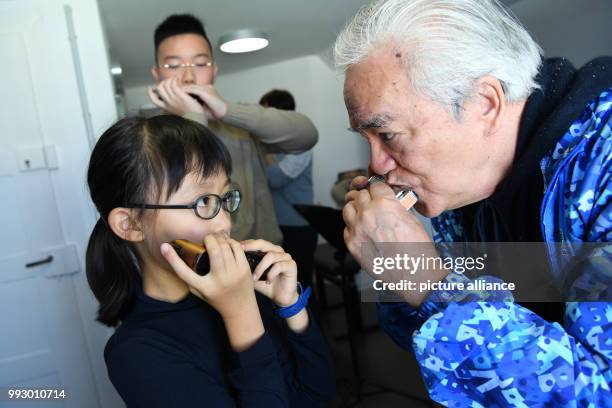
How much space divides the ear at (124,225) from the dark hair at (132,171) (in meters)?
0.02

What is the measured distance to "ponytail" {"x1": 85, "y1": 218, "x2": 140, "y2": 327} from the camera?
0.99m

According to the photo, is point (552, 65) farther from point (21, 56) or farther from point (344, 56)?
point (21, 56)

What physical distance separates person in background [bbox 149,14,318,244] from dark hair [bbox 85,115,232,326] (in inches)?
17.4

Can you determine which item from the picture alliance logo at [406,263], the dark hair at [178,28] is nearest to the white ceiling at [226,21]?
the dark hair at [178,28]

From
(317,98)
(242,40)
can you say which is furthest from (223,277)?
(317,98)

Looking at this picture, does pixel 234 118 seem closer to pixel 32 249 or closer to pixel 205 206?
pixel 205 206

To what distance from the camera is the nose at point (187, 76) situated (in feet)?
5.15

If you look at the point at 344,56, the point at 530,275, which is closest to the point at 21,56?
the point at 344,56

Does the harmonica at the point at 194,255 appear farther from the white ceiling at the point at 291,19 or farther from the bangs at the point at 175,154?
A: the white ceiling at the point at 291,19

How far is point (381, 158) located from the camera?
90cm

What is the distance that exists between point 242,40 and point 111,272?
7.35 ft

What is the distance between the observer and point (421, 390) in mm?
2320

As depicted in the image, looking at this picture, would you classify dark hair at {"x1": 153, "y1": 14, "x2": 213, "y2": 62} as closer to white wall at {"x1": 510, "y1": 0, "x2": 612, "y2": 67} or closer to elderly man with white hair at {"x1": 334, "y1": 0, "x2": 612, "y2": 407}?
elderly man with white hair at {"x1": 334, "y1": 0, "x2": 612, "y2": 407}

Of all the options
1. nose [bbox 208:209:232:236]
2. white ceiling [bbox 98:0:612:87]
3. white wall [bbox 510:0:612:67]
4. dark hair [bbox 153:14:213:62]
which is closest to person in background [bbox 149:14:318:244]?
dark hair [bbox 153:14:213:62]
